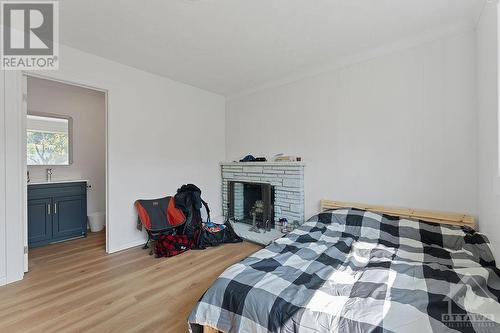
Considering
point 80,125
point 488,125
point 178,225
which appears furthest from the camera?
point 80,125

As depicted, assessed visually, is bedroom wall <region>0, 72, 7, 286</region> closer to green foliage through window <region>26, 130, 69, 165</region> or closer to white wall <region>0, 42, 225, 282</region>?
white wall <region>0, 42, 225, 282</region>

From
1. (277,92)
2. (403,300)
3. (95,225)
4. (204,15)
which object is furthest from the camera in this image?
(95,225)

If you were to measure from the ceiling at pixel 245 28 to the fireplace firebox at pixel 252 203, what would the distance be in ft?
6.31

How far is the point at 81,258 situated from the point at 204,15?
302 cm

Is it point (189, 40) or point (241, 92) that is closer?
point (189, 40)

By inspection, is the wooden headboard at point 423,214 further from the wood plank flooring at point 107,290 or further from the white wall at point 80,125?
the white wall at point 80,125

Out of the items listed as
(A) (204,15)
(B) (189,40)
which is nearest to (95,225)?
(B) (189,40)

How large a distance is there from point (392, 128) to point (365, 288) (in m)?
1.86

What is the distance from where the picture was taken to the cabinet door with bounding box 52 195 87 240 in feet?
10.7

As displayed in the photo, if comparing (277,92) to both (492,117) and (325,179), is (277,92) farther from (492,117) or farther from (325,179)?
(492,117)

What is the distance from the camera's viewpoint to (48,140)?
3.59 meters

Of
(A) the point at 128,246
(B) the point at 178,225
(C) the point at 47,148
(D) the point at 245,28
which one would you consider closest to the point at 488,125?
(D) the point at 245,28

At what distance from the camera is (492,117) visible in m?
1.61

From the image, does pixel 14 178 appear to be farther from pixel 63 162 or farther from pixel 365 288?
pixel 365 288
